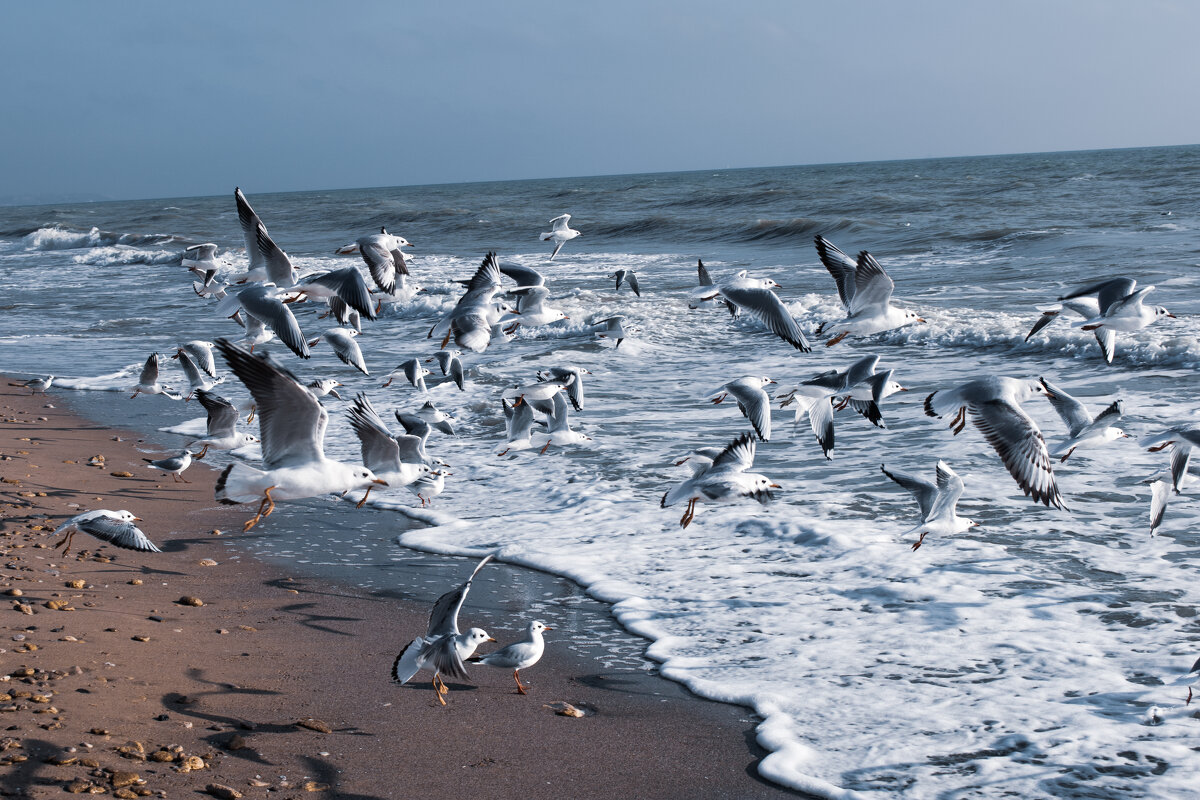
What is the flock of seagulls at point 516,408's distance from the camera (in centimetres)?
501

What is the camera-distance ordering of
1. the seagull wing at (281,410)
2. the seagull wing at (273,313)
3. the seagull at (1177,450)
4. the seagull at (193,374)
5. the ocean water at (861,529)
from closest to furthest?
the ocean water at (861,529) → the seagull wing at (281,410) → the seagull at (1177,450) → the seagull wing at (273,313) → the seagull at (193,374)

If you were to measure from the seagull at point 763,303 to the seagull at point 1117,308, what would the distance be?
5.83ft

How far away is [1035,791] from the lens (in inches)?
151

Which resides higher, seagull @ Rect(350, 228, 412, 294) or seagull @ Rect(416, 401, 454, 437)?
seagull @ Rect(350, 228, 412, 294)

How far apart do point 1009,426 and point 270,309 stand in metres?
4.48

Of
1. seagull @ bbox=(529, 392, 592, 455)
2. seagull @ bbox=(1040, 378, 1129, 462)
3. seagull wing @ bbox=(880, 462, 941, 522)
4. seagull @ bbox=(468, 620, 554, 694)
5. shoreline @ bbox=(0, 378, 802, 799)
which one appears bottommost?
shoreline @ bbox=(0, 378, 802, 799)

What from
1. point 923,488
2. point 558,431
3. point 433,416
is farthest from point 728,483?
point 433,416

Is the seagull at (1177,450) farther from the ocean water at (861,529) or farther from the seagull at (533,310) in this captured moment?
the seagull at (533,310)

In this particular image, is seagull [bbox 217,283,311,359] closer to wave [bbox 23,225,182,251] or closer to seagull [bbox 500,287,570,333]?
seagull [bbox 500,287,570,333]

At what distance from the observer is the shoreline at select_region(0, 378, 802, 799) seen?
3893mm

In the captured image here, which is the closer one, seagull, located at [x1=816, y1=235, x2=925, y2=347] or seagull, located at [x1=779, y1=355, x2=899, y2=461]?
seagull, located at [x1=779, y1=355, x2=899, y2=461]

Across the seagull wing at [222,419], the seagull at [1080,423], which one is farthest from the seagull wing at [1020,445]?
the seagull wing at [222,419]

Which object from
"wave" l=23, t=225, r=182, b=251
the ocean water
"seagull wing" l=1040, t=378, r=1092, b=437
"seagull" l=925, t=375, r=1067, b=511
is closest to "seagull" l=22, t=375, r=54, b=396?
the ocean water

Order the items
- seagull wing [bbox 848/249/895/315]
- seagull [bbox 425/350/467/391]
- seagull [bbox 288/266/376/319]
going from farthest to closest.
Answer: seagull [bbox 425/350/467/391], seagull [bbox 288/266/376/319], seagull wing [bbox 848/249/895/315]
